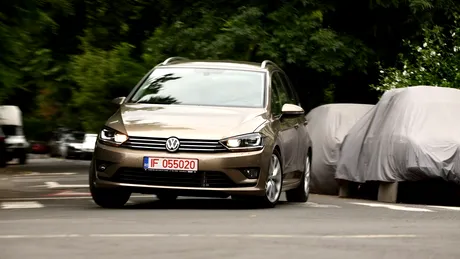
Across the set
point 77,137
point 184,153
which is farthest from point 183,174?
point 77,137

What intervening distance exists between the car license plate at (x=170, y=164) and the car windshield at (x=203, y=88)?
3.96 ft

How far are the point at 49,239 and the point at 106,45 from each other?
90.2 ft

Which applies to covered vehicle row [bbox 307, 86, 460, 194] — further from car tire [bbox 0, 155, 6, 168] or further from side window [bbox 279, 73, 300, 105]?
car tire [bbox 0, 155, 6, 168]

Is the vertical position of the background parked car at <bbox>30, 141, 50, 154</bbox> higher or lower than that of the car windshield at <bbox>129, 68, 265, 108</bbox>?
lower

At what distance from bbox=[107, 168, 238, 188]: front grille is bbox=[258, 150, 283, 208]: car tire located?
1.99 ft

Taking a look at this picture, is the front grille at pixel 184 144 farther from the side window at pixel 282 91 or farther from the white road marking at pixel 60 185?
the white road marking at pixel 60 185

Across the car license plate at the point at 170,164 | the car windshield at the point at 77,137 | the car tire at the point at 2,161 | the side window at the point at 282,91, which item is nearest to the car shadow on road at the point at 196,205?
the car license plate at the point at 170,164

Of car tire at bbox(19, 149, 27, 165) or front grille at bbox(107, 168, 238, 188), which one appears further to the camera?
car tire at bbox(19, 149, 27, 165)

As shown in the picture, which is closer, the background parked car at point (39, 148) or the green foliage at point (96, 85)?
the green foliage at point (96, 85)

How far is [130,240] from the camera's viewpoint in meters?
9.78

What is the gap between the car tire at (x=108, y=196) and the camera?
46.7 feet

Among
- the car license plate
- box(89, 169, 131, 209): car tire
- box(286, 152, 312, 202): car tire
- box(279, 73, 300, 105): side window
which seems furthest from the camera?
box(279, 73, 300, 105): side window

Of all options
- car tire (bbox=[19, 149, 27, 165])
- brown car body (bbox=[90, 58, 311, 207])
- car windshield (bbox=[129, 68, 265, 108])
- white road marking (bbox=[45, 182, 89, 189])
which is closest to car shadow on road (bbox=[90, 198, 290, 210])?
brown car body (bbox=[90, 58, 311, 207])

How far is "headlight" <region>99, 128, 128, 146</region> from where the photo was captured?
550 inches
